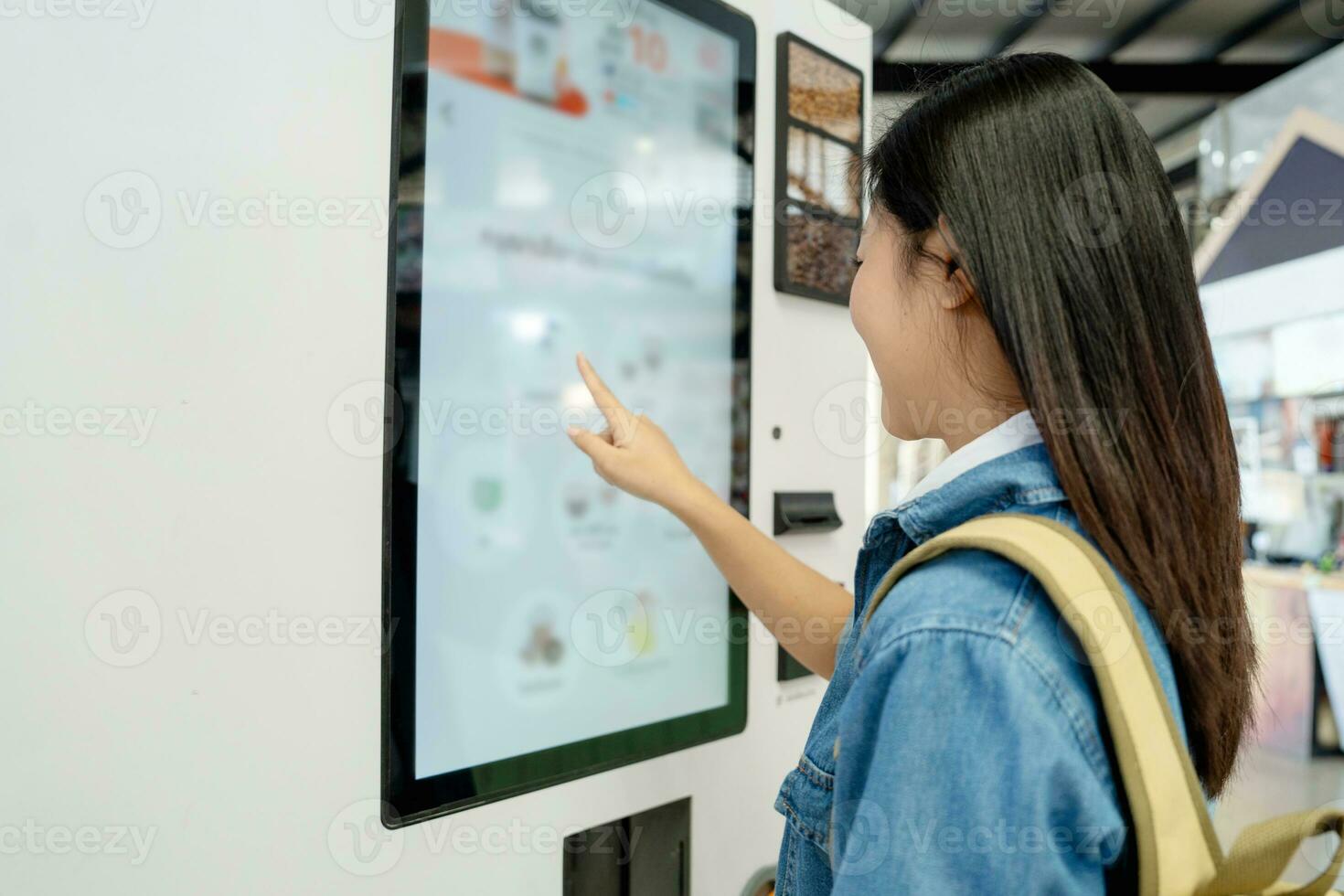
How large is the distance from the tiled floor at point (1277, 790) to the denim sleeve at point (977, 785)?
3.52 metres

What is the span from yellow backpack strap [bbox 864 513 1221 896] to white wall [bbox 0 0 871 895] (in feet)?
2.10

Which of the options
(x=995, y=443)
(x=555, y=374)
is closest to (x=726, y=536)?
(x=555, y=374)

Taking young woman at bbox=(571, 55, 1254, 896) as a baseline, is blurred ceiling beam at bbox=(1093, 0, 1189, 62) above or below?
above

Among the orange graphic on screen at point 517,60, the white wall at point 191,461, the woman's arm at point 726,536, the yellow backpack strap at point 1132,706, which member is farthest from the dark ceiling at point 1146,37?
the yellow backpack strap at point 1132,706

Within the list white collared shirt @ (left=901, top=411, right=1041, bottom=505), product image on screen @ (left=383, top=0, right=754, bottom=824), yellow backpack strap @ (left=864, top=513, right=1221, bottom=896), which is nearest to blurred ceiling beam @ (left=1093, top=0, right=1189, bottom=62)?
product image on screen @ (left=383, top=0, right=754, bottom=824)

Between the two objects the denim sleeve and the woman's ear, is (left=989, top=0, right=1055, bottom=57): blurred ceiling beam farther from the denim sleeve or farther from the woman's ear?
the denim sleeve

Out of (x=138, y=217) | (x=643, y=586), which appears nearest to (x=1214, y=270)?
(x=643, y=586)

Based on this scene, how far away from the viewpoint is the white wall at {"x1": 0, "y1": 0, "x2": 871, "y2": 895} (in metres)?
0.75

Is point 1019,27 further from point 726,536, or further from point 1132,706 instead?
point 1132,706

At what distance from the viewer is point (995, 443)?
0.74 m

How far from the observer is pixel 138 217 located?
0.80 m

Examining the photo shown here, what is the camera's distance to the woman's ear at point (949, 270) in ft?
2.41

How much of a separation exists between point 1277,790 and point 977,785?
14.3 feet

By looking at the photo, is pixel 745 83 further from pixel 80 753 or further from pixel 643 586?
pixel 80 753
